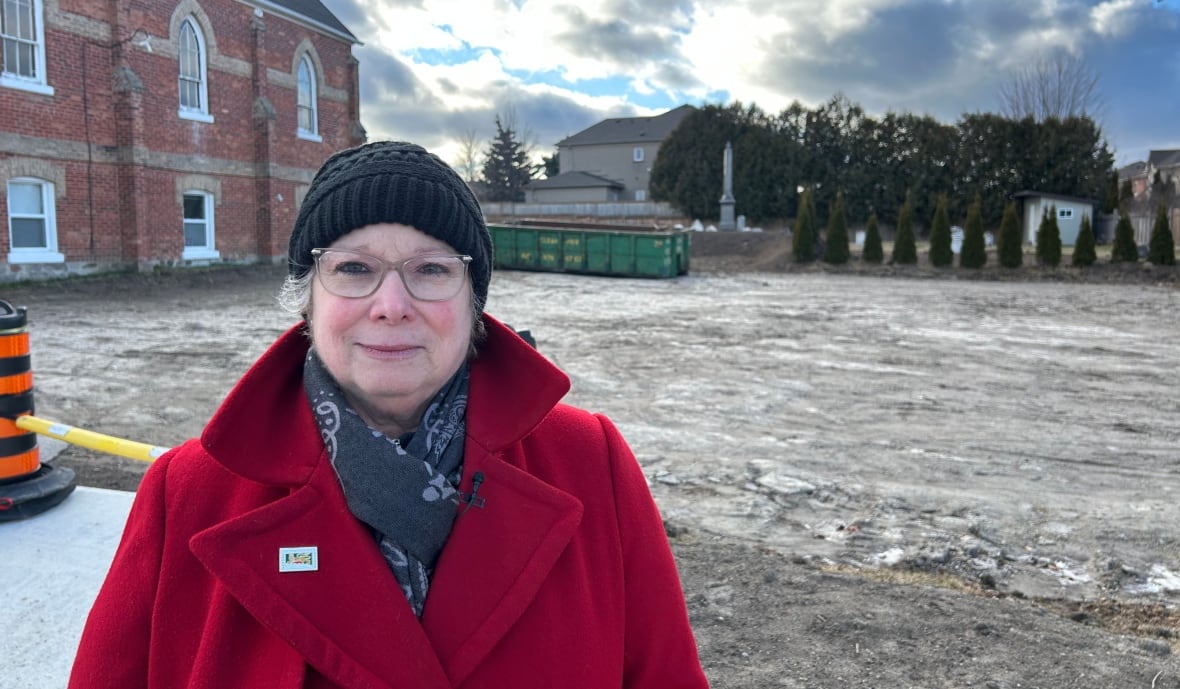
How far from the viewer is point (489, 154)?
7394 cm

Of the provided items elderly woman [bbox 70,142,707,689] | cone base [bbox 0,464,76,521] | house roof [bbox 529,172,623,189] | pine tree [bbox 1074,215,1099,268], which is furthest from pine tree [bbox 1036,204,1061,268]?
house roof [bbox 529,172,623,189]

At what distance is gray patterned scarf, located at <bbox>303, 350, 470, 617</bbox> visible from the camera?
5.49 ft

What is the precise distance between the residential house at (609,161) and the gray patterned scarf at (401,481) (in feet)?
202

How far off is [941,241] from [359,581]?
32469 millimetres

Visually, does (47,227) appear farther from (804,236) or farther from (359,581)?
(804,236)

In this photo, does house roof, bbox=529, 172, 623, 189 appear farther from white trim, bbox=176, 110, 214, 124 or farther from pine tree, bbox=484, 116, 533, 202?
white trim, bbox=176, 110, 214, 124

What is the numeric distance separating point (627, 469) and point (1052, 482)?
5609mm

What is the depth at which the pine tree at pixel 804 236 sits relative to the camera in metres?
32.5

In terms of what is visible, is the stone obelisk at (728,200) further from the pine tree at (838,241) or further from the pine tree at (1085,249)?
the pine tree at (1085,249)

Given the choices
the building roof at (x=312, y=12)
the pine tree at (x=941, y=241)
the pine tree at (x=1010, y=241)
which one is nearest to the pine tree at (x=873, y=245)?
the pine tree at (x=941, y=241)

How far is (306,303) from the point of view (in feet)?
6.59

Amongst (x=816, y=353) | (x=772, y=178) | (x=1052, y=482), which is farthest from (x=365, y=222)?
(x=772, y=178)

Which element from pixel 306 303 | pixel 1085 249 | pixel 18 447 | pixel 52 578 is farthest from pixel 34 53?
pixel 1085 249

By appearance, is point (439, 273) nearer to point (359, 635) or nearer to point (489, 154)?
point (359, 635)
